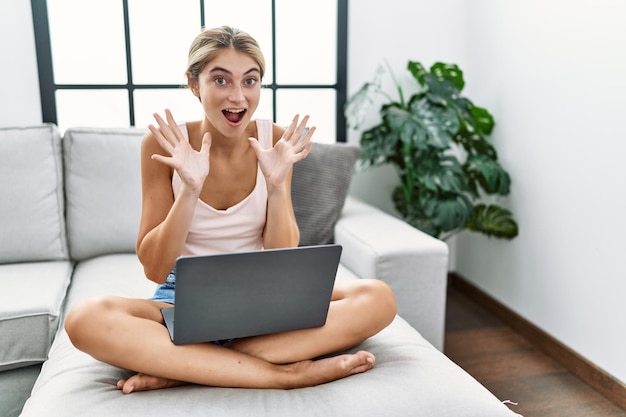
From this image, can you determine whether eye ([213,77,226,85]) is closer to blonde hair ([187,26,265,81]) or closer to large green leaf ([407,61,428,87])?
blonde hair ([187,26,265,81])

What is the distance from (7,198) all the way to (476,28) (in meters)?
2.17

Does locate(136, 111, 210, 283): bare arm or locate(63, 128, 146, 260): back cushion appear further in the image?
locate(63, 128, 146, 260): back cushion

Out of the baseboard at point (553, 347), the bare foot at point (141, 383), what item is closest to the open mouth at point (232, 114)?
the bare foot at point (141, 383)

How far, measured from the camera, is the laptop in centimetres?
122

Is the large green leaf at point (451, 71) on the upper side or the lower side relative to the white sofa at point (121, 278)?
upper

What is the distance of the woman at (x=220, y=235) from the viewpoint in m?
1.33

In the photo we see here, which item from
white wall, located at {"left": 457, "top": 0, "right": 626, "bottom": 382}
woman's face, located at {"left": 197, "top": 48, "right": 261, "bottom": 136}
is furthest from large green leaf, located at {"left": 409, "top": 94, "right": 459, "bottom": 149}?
woman's face, located at {"left": 197, "top": 48, "right": 261, "bottom": 136}

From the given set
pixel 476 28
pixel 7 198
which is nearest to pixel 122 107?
pixel 7 198

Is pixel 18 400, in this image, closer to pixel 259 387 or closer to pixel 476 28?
pixel 259 387

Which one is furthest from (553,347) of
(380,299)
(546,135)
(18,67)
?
(18,67)

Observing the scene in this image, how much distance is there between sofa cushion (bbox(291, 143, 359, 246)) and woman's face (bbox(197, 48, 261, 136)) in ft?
2.81

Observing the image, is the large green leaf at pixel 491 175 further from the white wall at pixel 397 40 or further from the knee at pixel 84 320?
the knee at pixel 84 320

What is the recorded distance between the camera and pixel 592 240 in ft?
7.13

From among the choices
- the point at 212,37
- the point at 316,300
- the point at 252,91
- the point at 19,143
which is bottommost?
the point at 316,300
